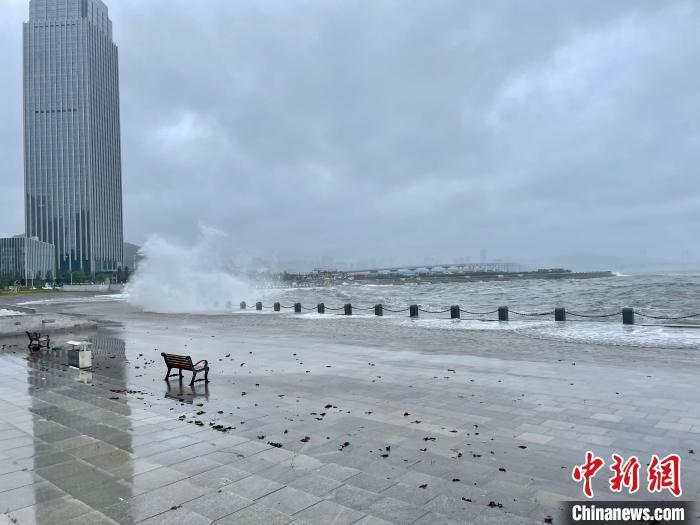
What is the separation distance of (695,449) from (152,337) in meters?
18.4

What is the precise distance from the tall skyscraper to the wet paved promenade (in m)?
185

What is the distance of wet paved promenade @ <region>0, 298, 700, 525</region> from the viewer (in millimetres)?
4664

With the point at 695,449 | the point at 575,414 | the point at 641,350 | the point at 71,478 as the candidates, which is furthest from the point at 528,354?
the point at 71,478

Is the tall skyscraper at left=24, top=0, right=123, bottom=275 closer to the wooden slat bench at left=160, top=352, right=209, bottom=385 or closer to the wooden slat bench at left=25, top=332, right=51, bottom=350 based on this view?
the wooden slat bench at left=25, top=332, right=51, bottom=350

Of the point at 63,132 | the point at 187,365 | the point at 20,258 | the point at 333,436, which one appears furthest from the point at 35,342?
the point at 63,132

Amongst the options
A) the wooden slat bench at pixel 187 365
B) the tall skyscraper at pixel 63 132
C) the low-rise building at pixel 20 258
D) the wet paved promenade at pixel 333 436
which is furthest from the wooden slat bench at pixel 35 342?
the tall skyscraper at pixel 63 132

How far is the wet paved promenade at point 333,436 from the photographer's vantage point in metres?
4.66

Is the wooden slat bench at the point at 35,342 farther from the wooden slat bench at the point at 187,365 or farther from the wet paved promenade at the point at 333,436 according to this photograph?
the wooden slat bench at the point at 187,365

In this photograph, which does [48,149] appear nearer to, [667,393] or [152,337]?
[152,337]

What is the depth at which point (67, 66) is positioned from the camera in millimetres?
175500

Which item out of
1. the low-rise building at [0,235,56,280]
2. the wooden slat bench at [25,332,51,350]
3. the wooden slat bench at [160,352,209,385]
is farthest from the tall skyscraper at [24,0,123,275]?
the wooden slat bench at [160,352,209,385]

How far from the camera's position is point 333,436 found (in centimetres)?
673

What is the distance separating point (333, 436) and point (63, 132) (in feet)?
654

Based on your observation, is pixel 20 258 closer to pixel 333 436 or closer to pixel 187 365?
pixel 187 365
